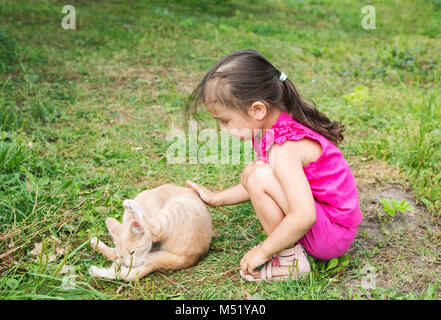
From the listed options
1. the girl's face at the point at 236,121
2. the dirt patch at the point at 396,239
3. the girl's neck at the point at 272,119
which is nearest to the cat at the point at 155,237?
the girl's face at the point at 236,121

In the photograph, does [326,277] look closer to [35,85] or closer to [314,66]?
[35,85]

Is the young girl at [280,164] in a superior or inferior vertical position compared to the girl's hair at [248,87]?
inferior

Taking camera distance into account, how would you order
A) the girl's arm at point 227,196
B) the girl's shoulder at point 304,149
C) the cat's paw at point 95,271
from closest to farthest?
1. the girl's shoulder at point 304,149
2. the cat's paw at point 95,271
3. the girl's arm at point 227,196

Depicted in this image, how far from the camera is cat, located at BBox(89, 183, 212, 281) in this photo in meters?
2.02

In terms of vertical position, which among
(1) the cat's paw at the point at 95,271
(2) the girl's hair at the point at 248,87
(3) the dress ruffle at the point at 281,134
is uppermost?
(2) the girl's hair at the point at 248,87

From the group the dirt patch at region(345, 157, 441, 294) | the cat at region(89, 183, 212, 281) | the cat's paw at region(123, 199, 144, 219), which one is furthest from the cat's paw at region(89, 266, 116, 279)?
the dirt patch at region(345, 157, 441, 294)

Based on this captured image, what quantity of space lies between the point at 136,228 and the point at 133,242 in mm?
80

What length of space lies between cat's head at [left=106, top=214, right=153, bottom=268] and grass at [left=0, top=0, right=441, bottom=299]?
5.4 inches

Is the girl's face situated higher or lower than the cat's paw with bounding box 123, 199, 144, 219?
higher

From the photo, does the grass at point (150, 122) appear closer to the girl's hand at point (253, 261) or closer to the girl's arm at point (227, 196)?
the girl's hand at point (253, 261)

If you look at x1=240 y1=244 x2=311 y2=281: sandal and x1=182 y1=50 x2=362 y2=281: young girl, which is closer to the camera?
Answer: x1=182 y1=50 x2=362 y2=281: young girl

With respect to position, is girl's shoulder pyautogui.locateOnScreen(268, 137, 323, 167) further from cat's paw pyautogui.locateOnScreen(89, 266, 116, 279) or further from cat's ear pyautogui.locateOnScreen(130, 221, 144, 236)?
cat's paw pyautogui.locateOnScreen(89, 266, 116, 279)

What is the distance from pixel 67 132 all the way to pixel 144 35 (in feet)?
10.4

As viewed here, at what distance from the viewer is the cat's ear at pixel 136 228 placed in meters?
1.96
